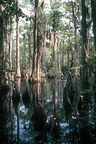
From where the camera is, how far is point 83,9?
18.2 meters

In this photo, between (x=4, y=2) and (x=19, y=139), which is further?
(x=4, y=2)

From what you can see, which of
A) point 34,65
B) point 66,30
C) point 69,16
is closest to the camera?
point 34,65

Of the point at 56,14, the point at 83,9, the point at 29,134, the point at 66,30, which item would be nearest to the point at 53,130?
the point at 29,134

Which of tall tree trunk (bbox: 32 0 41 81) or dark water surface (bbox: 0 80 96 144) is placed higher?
tall tree trunk (bbox: 32 0 41 81)

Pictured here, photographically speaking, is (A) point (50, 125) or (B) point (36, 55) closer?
(A) point (50, 125)

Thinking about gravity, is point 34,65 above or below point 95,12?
below

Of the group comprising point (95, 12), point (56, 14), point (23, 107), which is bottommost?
point (23, 107)

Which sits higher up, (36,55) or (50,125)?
(36,55)

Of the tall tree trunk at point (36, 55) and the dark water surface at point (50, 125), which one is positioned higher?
the tall tree trunk at point (36, 55)

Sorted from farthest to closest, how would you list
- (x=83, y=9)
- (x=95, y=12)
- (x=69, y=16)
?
(x=69, y=16) → (x=83, y=9) → (x=95, y=12)

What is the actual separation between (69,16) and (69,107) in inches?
1057

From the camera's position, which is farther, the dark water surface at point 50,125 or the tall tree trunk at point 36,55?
the tall tree trunk at point 36,55

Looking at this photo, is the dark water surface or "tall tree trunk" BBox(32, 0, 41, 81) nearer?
the dark water surface

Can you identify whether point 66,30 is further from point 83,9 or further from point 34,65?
point 83,9
